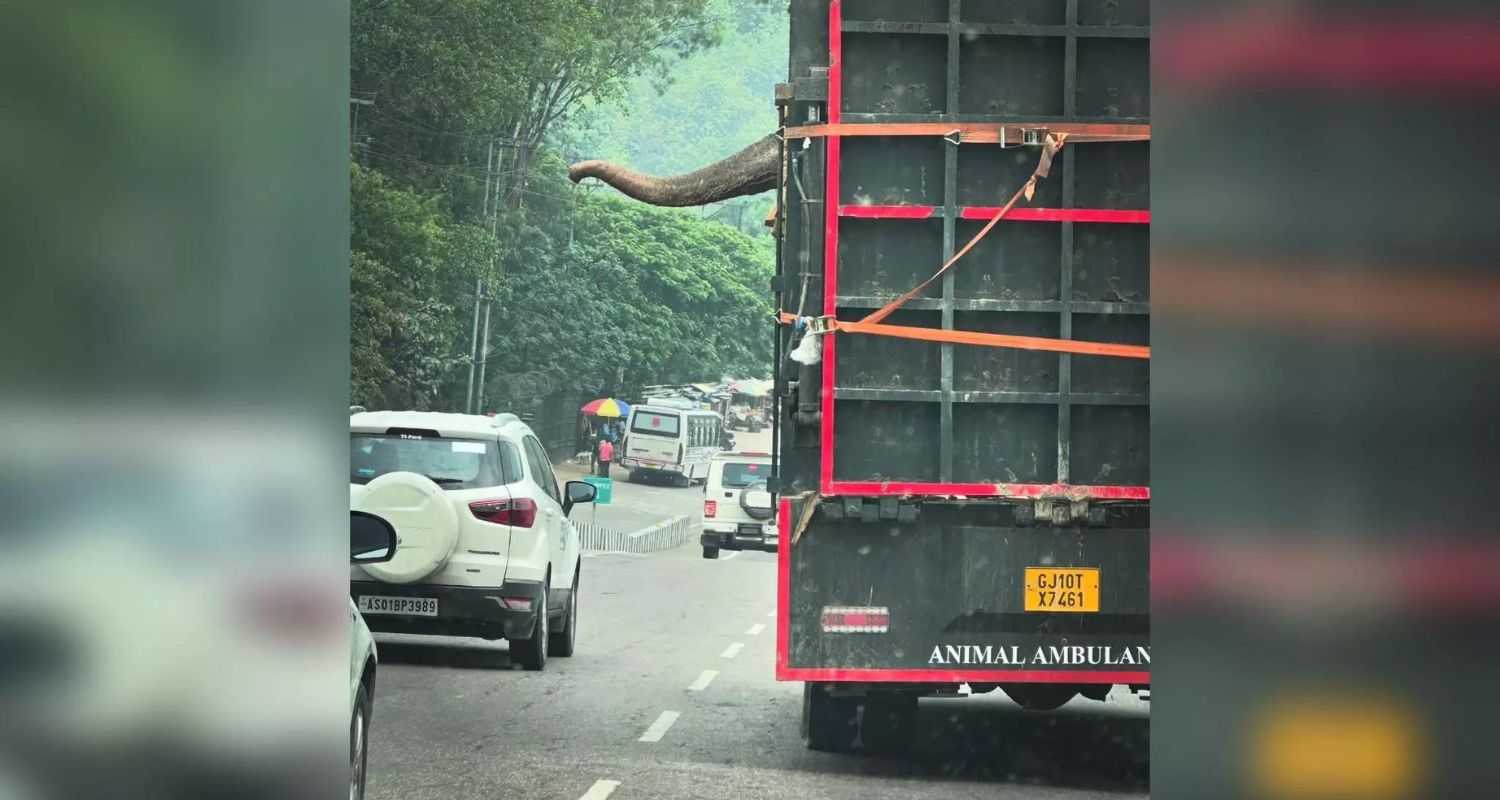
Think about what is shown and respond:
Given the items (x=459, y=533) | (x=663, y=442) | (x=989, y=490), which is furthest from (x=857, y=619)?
(x=663, y=442)

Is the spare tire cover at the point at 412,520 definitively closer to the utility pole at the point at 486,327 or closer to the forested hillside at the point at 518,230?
the forested hillside at the point at 518,230

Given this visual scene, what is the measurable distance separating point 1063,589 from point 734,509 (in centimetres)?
2871

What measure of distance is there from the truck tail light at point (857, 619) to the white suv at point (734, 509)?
1061 inches

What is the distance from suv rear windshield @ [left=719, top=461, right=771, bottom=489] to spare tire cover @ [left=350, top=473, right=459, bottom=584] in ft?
77.7

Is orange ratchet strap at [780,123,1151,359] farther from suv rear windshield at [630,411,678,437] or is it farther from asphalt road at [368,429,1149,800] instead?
suv rear windshield at [630,411,678,437]

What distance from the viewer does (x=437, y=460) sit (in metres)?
13.5

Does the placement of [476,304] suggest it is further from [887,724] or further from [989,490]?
[989,490]

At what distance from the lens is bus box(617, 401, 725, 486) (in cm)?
7169

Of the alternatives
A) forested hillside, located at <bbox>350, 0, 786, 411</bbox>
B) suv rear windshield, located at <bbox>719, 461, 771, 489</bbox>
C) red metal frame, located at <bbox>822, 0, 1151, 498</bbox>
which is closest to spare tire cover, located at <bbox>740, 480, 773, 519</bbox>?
suv rear windshield, located at <bbox>719, 461, 771, 489</bbox>

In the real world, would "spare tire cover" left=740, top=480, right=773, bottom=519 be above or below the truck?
below
